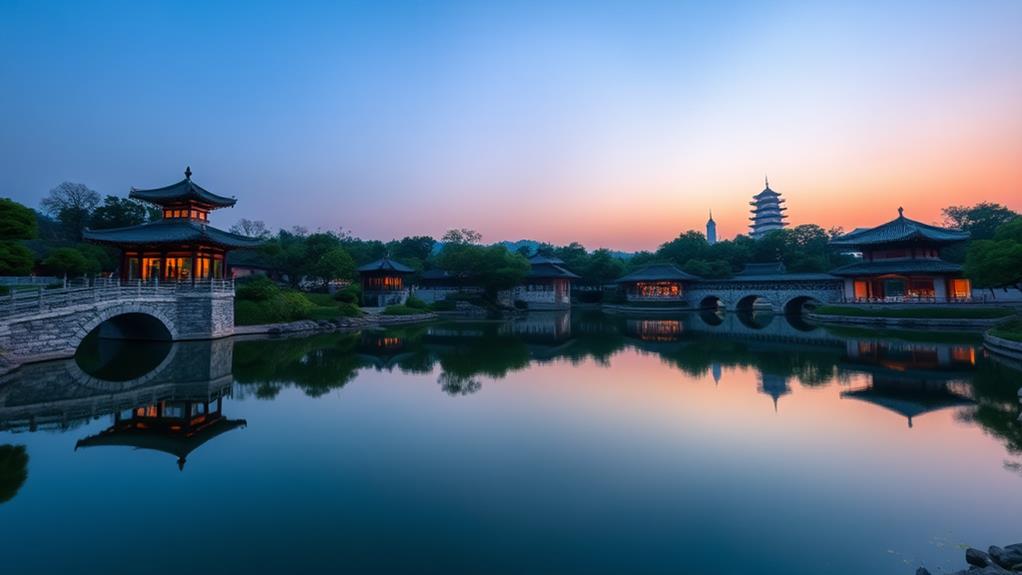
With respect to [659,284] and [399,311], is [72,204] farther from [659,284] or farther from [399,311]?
[659,284]

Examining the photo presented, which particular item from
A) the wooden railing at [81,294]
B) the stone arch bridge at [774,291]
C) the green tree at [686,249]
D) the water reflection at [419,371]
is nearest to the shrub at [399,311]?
the water reflection at [419,371]

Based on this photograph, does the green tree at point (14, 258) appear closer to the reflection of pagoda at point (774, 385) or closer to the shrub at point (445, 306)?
the reflection of pagoda at point (774, 385)

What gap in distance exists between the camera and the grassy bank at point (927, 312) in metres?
29.7

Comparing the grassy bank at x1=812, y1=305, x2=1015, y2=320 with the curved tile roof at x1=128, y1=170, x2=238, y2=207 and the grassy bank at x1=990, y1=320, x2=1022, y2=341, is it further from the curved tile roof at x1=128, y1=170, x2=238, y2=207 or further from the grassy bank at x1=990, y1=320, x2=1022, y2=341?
the curved tile roof at x1=128, y1=170, x2=238, y2=207

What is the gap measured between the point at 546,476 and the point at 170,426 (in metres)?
8.72

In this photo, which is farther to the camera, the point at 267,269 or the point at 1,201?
the point at 267,269

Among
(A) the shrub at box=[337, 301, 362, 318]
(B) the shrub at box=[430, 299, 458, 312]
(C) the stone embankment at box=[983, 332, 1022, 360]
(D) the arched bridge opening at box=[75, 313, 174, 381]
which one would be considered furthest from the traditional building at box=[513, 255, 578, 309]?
(C) the stone embankment at box=[983, 332, 1022, 360]

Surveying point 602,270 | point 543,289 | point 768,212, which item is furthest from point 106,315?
point 768,212

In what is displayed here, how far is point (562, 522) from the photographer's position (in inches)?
241

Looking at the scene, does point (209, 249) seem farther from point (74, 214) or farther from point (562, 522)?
point (74, 214)

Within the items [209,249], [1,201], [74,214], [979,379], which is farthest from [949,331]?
[74,214]

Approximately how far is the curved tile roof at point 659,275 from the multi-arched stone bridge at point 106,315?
144ft

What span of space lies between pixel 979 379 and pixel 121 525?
71.5 ft

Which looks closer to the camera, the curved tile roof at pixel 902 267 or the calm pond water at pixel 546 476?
the calm pond water at pixel 546 476
